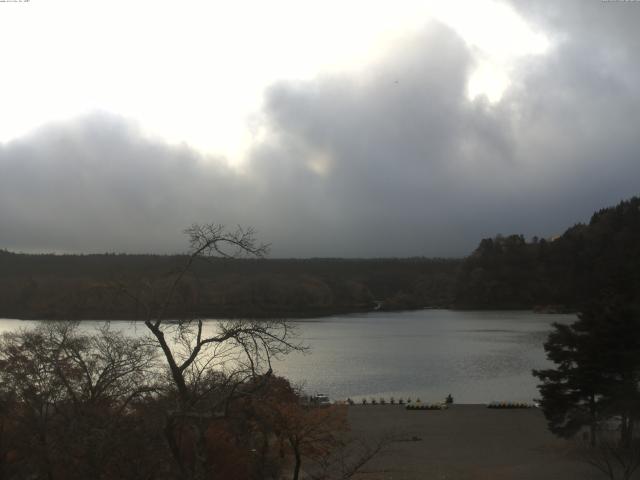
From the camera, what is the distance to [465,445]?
74.8 ft

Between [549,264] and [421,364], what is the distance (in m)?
91.2

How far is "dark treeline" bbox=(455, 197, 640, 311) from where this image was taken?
12131 cm

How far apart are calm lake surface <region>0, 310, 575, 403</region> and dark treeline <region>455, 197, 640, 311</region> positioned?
49484 mm

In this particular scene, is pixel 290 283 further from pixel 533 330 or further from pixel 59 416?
pixel 59 416

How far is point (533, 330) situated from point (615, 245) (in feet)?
167

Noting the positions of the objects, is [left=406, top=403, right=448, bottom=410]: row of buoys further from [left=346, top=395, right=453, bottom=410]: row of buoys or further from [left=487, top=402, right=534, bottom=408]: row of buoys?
[left=487, top=402, right=534, bottom=408]: row of buoys

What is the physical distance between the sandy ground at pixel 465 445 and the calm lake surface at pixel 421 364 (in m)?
5.69

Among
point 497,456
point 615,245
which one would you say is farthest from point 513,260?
point 497,456

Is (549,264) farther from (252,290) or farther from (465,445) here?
(465,445)

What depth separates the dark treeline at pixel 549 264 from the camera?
12131cm

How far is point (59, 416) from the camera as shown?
10.4 meters

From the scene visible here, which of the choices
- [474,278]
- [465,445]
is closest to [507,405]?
[465,445]

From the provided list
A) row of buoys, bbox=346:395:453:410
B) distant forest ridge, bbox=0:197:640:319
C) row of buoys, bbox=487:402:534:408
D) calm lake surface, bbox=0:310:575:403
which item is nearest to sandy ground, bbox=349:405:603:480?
row of buoys, bbox=487:402:534:408

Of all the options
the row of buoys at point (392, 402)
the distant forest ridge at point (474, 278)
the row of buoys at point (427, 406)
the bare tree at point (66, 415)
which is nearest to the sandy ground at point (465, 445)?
the row of buoys at point (427, 406)
